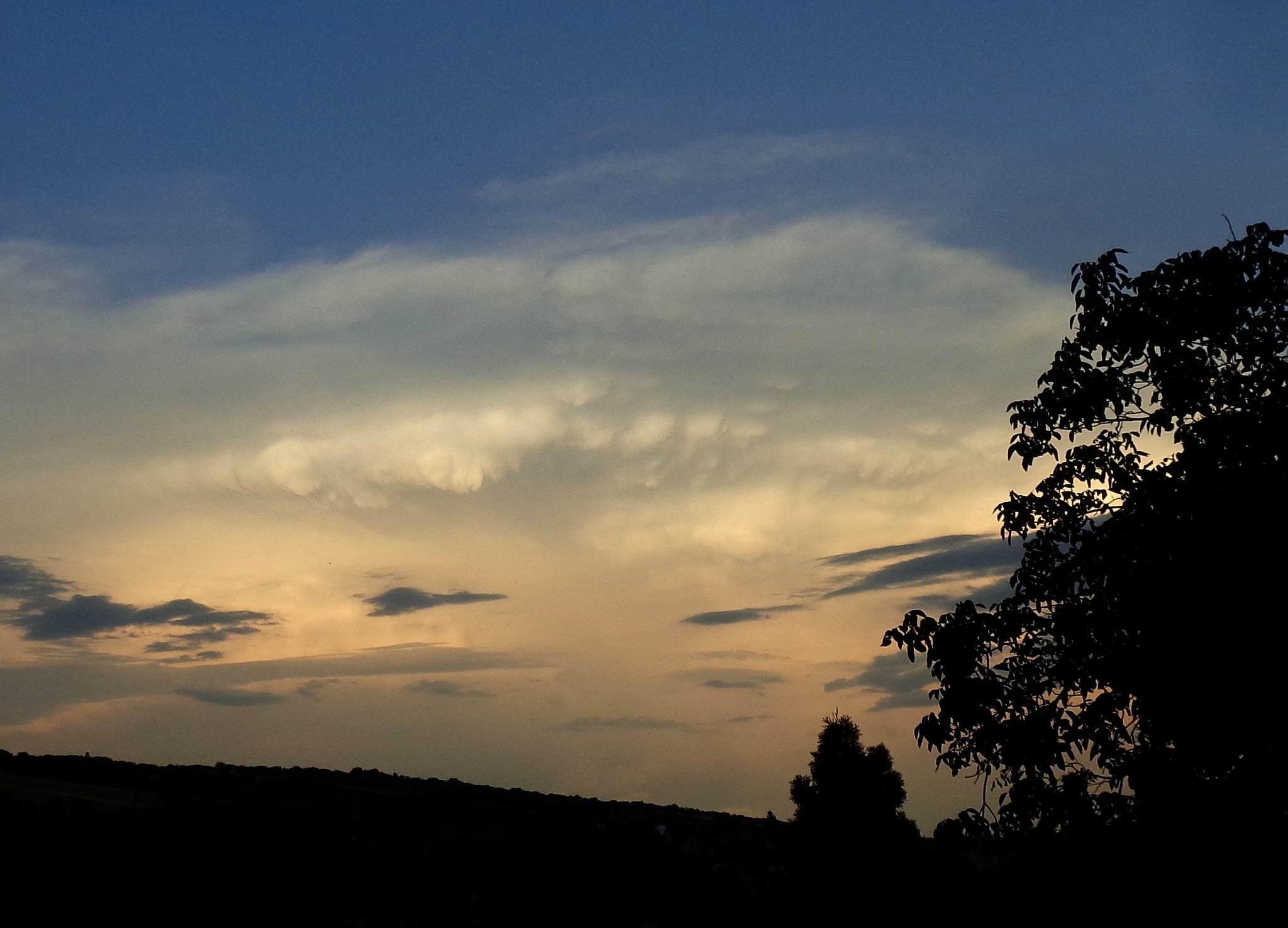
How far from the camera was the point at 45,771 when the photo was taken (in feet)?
116

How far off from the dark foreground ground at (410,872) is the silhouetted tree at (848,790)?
631 inches

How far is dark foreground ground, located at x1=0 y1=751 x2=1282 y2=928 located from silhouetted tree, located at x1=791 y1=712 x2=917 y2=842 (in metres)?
16.0

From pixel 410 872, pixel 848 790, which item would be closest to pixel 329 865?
pixel 410 872

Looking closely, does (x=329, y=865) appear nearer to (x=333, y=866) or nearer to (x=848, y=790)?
(x=333, y=866)

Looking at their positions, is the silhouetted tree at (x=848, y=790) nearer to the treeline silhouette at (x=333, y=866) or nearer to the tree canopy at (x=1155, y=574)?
the treeline silhouette at (x=333, y=866)

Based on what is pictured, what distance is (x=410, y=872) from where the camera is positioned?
784 inches

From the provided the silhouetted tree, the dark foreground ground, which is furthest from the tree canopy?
the silhouetted tree

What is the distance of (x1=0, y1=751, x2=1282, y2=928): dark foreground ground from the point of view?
1666 centimetres

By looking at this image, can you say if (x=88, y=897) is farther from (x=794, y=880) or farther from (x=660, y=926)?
(x=794, y=880)

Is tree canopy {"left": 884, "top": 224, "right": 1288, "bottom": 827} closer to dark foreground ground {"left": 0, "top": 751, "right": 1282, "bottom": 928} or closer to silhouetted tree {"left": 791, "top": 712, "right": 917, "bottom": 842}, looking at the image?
dark foreground ground {"left": 0, "top": 751, "right": 1282, "bottom": 928}

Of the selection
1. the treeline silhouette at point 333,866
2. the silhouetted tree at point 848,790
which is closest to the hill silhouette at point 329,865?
the treeline silhouette at point 333,866

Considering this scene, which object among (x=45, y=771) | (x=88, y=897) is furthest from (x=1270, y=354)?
(x=45, y=771)

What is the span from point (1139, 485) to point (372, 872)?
545 inches

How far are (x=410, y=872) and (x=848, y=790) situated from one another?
30.3 m
